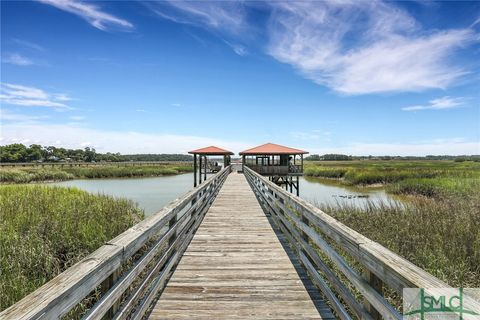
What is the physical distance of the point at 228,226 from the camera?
6.20 meters

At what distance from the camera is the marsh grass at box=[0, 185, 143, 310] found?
4867mm

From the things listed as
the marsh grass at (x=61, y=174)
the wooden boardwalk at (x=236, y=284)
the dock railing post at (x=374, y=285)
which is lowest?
the marsh grass at (x=61, y=174)

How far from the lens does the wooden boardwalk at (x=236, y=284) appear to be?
2.72 metres

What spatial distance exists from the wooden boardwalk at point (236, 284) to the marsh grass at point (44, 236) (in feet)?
8.91

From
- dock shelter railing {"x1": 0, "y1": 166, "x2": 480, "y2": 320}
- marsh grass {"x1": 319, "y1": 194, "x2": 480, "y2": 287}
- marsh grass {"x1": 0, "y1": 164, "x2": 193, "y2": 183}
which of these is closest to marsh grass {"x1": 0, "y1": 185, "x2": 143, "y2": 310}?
dock shelter railing {"x1": 0, "y1": 166, "x2": 480, "y2": 320}

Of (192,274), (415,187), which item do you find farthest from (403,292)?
(415,187)

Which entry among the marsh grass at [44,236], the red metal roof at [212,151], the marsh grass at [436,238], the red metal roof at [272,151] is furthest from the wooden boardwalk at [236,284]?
the red metal roof at [272,151]

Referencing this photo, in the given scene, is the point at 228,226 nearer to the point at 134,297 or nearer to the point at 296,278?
the point at 296,278

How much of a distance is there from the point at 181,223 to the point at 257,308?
1.90 m

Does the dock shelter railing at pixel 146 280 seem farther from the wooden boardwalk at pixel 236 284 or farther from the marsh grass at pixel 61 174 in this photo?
the marsh grass at pixel 61 174

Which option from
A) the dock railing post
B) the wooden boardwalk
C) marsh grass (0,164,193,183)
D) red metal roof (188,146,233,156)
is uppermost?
red metal roof (188,146,233,156)

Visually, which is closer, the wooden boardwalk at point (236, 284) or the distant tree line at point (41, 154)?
the wooden boardwalk at point (236, 284)

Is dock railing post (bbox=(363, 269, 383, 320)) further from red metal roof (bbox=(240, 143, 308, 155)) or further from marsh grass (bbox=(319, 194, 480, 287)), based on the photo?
red metal roof (bbox=(240, 143, 308, 155))

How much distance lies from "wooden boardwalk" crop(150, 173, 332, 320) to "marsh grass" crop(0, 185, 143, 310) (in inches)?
107
